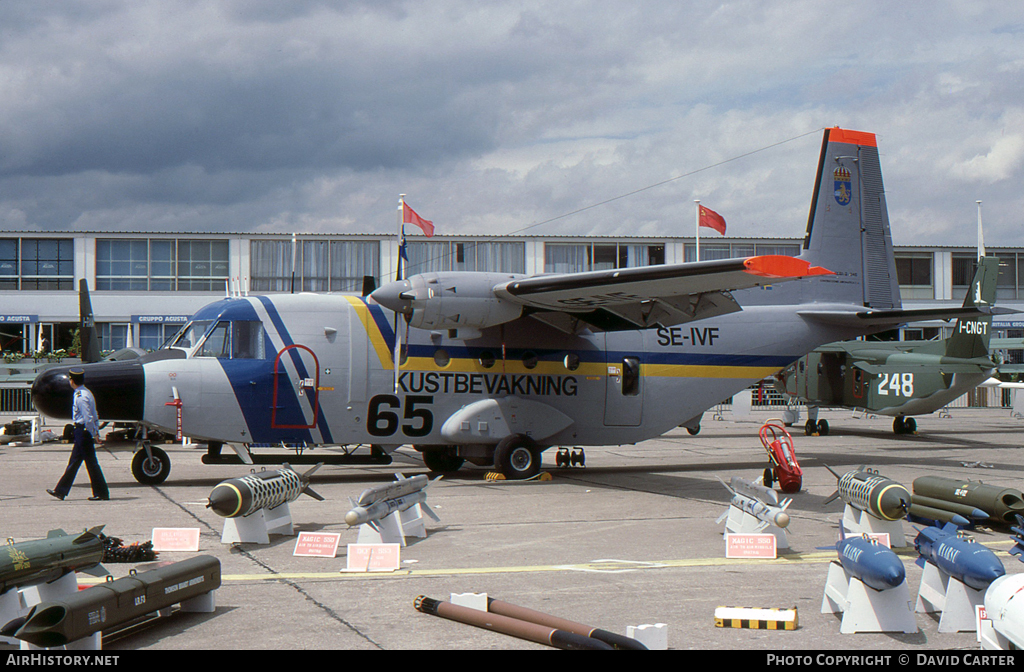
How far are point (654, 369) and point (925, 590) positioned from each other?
947 cm

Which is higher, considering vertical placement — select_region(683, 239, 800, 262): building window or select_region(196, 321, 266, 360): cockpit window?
select_region(683, 239, 800, 262): building window

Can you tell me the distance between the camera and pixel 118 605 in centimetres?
534

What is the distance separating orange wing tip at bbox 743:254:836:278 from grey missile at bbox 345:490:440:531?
4.89 metres

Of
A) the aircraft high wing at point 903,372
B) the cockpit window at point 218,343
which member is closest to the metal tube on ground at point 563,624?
the cockpit window at point 218,343

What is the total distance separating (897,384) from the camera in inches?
948

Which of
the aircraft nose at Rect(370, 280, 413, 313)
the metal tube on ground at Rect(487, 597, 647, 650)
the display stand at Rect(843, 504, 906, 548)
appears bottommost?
the display stand at Rect(843, 504, 906, 548)

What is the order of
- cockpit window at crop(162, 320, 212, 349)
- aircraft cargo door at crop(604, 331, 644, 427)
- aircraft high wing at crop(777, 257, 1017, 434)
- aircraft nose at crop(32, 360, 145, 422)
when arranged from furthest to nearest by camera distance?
aircraft high wing at crop(777, 257, 1017, 434)
aircraft cargo door at crop(604, 331, 644, 427)
cockpit window at crop(162, 320, 212, 349)
aircraft nose at crop(32, 360, 145, 422)

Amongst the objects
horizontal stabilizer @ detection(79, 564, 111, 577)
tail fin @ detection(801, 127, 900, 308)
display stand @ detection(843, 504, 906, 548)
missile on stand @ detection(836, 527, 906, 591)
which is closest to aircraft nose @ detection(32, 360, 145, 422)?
horizontal stabilizer @ detection(79, 564, 111, 577)

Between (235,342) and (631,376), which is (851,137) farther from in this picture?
(235,342)

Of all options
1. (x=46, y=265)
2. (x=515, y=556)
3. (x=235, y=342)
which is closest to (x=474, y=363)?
(x=235, y=342)

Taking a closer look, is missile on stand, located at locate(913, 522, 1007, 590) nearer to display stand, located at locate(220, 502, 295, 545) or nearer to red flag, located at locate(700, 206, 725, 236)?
display stand, located at locate(220, 502, 295, 545)

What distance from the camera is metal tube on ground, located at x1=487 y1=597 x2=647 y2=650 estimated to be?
4871 millimetres

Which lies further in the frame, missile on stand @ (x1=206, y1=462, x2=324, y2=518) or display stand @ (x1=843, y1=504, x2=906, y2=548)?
display stand @ (x1=843, y1=504, x2=906, y2=548)

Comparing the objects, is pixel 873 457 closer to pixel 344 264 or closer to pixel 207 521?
pixel 207 521
